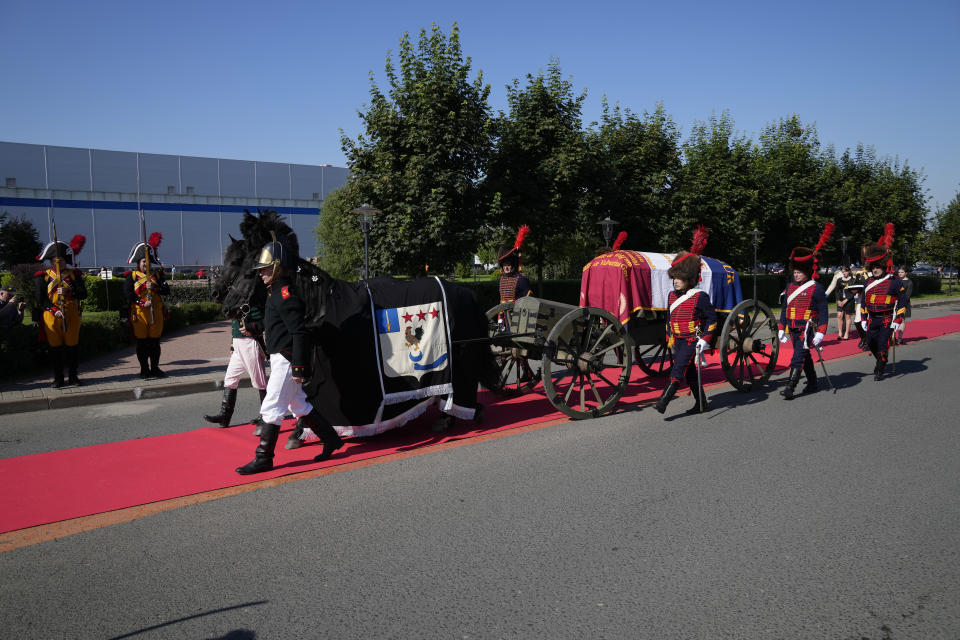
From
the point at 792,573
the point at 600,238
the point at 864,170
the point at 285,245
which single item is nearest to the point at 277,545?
the point at 285,245

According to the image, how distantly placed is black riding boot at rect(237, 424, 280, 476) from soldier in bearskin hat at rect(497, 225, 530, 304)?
4.37m

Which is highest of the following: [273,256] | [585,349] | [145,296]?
[273,256]

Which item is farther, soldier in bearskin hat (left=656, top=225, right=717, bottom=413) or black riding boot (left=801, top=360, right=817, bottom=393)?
black riding boot (left=801, top=360, right=817, bottom=393)

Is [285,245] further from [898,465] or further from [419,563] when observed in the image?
[898,465]

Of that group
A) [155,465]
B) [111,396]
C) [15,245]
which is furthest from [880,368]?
[15,245]

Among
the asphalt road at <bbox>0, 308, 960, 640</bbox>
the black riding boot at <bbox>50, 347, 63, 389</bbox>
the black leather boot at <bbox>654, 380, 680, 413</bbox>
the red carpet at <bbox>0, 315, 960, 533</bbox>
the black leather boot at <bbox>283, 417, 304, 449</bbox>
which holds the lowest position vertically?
the asphalt road at <bbox>0, 308, 960, 640</bbox>

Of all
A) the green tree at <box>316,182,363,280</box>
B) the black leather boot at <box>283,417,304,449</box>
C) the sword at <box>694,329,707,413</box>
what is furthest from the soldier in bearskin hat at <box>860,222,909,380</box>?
the green tree at <box>316,182,363,280</box>

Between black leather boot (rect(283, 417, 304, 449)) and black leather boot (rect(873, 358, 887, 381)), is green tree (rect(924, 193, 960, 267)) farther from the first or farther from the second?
black leather boot (rect(283, 417, 304, 449))

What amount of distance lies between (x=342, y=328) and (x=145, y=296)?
536 centimetres

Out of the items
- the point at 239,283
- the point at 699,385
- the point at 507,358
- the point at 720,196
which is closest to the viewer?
the point at 239,283

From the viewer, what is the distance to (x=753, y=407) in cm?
762

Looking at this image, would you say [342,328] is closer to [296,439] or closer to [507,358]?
[296,439]

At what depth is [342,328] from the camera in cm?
540

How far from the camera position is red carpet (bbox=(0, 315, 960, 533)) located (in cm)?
454
